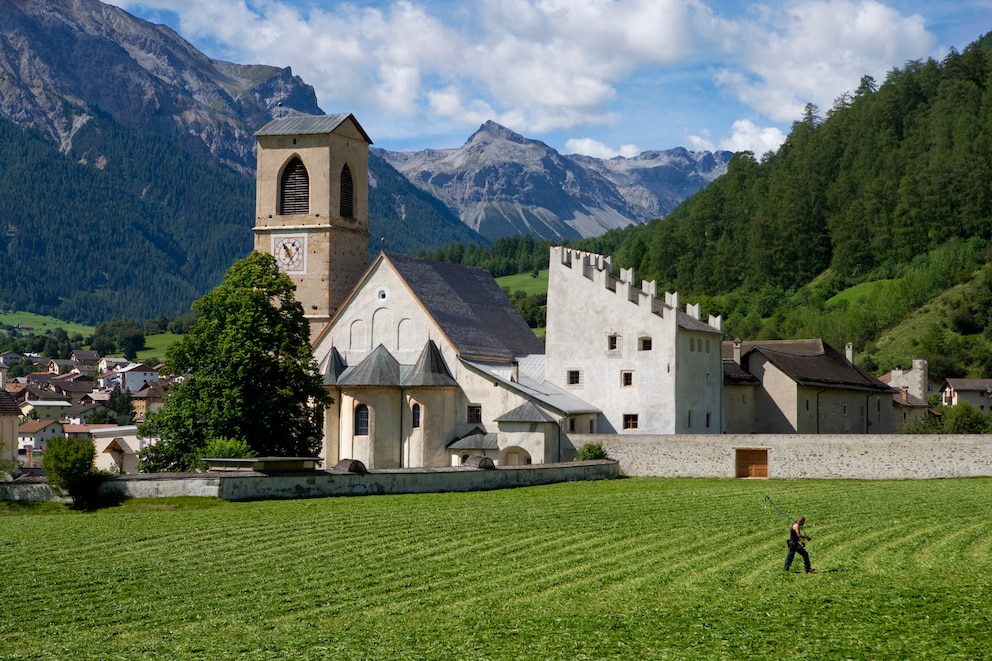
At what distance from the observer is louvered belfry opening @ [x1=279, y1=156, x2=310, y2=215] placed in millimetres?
72812

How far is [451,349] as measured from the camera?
6494cm

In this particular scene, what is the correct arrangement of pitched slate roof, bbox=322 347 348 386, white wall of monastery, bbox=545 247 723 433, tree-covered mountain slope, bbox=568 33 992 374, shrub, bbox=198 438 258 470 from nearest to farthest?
1. shrub, bbox=198 438 258 470
2. white wall of monastery, bbox=545 247 723 433
3. pitched slate roof, bbox=322 347 348 386
4. tree-covered mountain slope, bbox=568 33 992 374

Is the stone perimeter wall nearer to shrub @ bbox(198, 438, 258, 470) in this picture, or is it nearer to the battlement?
the battlement

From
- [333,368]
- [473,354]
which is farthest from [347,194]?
[473,354]

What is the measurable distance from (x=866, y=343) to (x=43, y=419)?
382 ft

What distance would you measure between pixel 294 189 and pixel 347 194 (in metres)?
2.97

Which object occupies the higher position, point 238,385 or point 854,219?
point 854,219

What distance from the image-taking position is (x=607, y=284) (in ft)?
216

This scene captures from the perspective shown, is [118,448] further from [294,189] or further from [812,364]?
[812,364]

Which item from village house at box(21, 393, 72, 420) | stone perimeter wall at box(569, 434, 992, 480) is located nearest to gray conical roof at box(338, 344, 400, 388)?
stone perimeter wall at box(569, 434, 992, 480)

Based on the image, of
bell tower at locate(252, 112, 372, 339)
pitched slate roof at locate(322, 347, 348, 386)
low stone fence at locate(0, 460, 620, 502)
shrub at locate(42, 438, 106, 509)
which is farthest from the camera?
bell tower at locate(252, 112, 372, 339)

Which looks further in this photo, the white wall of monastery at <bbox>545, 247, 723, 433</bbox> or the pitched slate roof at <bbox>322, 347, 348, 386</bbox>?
the pitched slate roof at <bbox>322, 347, 348, 386</bbox>

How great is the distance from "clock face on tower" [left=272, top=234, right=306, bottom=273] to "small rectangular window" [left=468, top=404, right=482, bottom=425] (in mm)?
14007

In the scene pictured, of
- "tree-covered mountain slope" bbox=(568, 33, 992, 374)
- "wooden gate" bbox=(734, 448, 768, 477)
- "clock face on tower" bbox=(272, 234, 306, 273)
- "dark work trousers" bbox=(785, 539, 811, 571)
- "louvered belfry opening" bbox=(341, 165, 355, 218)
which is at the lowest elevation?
"dark work trousers" bbox=(785, 539, 811, 571)
